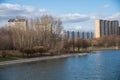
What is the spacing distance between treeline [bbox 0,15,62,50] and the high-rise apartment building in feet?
145

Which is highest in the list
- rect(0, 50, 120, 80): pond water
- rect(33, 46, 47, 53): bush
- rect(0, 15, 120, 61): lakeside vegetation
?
rect(0, 15, 120, 61): lakeside vegetation

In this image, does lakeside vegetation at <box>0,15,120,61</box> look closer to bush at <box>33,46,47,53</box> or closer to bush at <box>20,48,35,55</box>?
bush at <box>33,46,47,53</box>

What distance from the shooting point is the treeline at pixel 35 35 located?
47781 millimetres

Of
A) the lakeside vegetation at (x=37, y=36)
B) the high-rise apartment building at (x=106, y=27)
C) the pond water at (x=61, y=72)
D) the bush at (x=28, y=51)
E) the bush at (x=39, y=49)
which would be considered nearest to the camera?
the pond water at (x=61, y=72)

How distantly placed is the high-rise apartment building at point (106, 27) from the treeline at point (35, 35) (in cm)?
4430

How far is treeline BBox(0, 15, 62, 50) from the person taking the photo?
4778cm

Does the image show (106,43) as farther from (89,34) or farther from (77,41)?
(89,34)

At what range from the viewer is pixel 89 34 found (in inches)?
4806

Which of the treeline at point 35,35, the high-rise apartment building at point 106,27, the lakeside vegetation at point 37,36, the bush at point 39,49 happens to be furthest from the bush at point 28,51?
the high-rise apartment building at point 106,27

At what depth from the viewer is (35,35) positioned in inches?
1909

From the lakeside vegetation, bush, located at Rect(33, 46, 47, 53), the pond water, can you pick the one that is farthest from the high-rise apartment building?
the pond water

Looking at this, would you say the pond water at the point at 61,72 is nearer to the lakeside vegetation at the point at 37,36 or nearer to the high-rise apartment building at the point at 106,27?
the lakeside vegetation at the point at 37,36

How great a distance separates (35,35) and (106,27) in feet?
173

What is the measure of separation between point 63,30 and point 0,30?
482 inches
